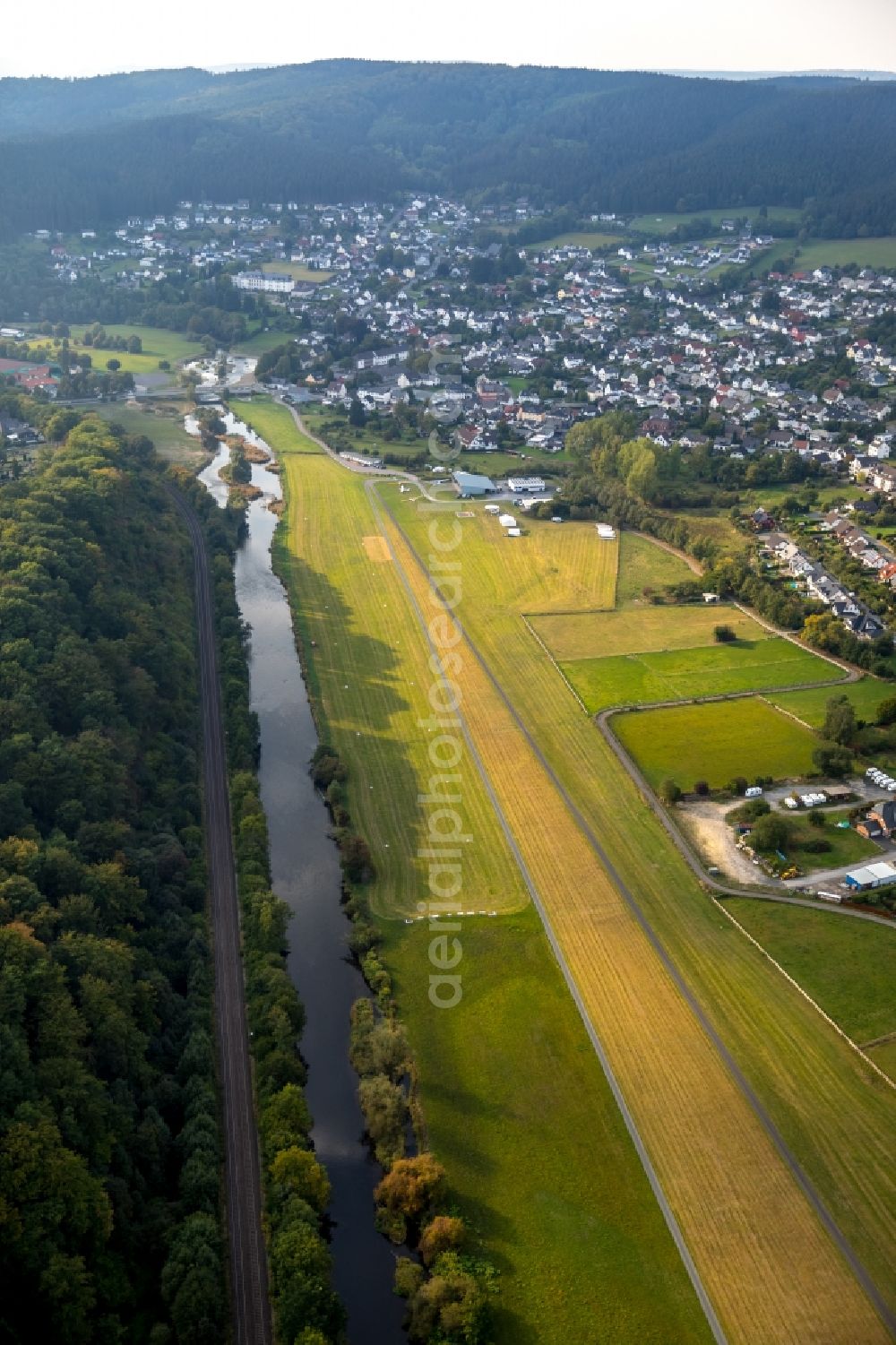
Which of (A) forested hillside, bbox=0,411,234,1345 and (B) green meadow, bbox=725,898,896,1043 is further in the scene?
(B) green meadow, bbox=725,898,896,1043

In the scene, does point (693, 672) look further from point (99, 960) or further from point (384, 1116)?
point (99, 960)

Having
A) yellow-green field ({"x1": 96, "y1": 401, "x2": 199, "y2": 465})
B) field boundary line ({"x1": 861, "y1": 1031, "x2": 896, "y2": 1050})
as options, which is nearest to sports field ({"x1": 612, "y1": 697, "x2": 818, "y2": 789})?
field boundary line ({"x1": 861, "y1": 1031, "x2": 896, "y2": 1050})

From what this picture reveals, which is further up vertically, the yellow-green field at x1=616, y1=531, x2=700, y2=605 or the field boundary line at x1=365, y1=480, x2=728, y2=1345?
the yellow-green field at x1=616, y1=531, x2=700, y2=605

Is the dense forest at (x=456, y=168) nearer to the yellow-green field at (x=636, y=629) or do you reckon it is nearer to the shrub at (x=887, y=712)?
the yellow-green field at (x=636, y=629)

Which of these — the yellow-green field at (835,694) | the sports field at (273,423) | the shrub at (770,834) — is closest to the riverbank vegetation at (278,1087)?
the shrub at (770,834)

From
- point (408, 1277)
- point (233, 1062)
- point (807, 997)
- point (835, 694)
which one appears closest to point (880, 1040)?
point (807, 997)

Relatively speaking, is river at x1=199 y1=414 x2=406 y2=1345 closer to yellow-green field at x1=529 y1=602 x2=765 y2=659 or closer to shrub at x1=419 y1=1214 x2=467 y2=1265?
shrub at x1=419 y1=1214 x2=467 y2=1265

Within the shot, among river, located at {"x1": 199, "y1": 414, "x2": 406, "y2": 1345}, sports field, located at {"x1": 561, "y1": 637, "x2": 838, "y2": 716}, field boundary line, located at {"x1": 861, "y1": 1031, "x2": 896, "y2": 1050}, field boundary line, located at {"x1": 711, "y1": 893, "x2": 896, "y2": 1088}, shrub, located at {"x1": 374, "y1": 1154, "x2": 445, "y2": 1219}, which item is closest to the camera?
river, located at {"x1": 199, "y1": 414, "x2": 406, "y2": 1345}
